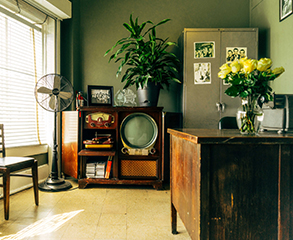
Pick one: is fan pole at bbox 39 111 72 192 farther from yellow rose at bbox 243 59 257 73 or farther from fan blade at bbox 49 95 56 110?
yellow rose at bbox 243 59 257 73

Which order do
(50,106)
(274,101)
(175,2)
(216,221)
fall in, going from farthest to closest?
(175,2), (50,106), (274,101), (216,221)

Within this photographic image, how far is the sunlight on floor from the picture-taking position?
1813mm

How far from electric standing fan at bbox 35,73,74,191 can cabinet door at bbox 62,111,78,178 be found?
241 millimetres

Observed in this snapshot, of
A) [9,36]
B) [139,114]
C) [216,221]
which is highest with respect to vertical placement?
[9,36]

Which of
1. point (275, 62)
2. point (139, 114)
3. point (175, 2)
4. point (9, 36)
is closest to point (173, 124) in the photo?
point (139, 114)

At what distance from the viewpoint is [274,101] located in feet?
5.17

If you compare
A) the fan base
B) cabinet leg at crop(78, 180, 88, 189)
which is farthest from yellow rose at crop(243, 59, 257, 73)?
the fan base

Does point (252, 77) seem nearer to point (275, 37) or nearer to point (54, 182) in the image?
point (275, 37)

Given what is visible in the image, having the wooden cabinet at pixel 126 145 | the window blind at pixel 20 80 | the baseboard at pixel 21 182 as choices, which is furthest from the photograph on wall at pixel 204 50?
the baseboard at pixel 21 182

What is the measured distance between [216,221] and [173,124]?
214 centimetres

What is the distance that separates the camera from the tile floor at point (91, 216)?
1845 mm

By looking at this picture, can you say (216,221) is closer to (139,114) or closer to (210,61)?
(139,114)

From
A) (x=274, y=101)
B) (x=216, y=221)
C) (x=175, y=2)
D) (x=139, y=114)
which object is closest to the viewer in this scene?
(x=216, y=221)

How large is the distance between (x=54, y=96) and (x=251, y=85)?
2.34 m
